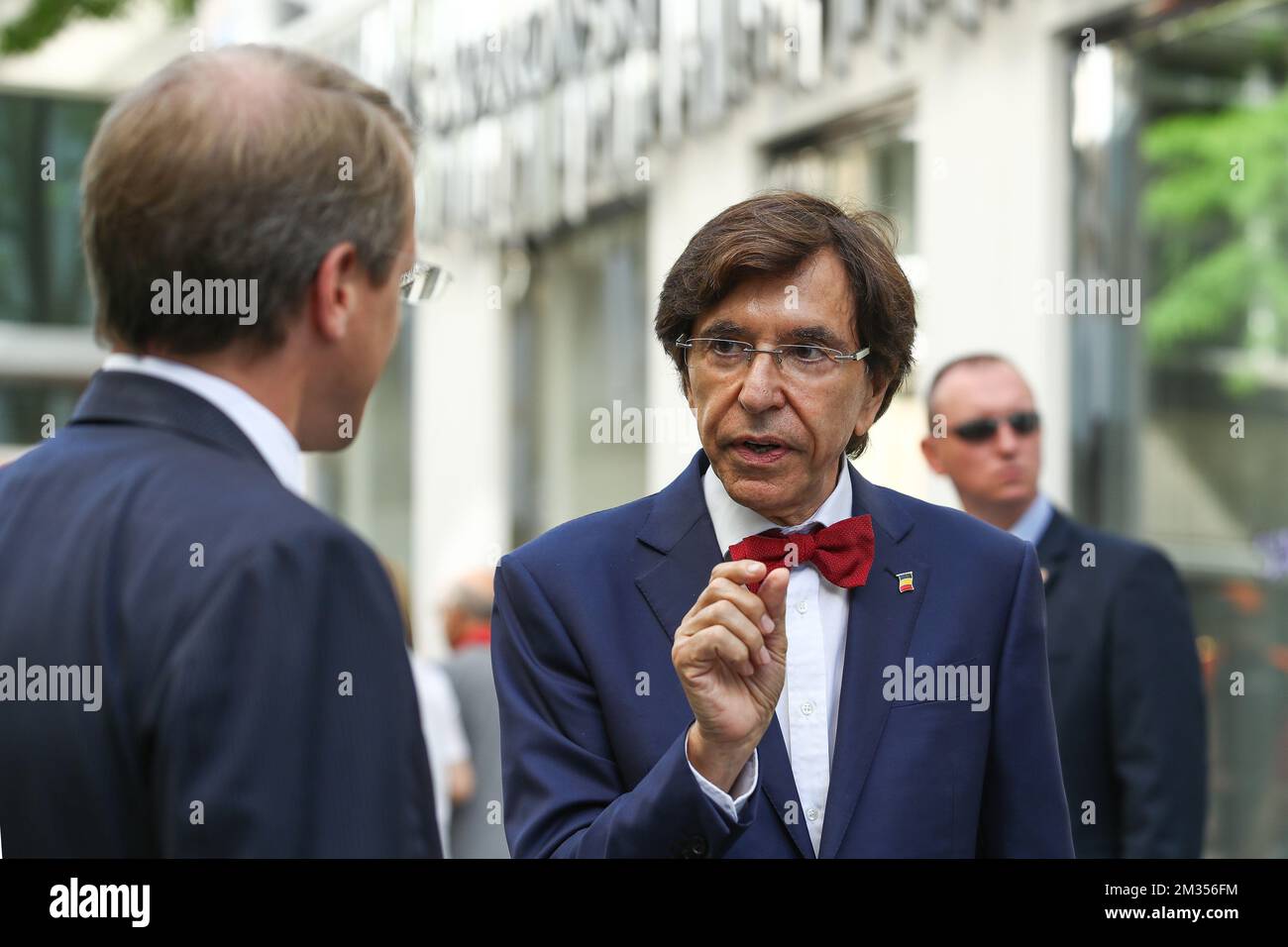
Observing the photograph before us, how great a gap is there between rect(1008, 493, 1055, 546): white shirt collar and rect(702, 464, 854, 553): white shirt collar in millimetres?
1737

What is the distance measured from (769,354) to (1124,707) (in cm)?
197

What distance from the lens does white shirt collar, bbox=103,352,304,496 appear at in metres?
1.76

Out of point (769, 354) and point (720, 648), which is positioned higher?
point (769, 354)

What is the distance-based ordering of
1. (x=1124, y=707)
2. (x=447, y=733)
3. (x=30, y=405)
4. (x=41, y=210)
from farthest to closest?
(x=30, y=405) < (x=41, y=210) < (x=447, y=733) < (x=1124, y=707)

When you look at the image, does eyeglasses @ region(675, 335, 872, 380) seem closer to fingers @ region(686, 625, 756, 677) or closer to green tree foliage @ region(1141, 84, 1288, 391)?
fingers @ region(686, 625, 756, 677)

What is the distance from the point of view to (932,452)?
4363mm

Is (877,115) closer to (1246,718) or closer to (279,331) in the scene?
(1246,718)

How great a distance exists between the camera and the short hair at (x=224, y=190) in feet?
5.70
